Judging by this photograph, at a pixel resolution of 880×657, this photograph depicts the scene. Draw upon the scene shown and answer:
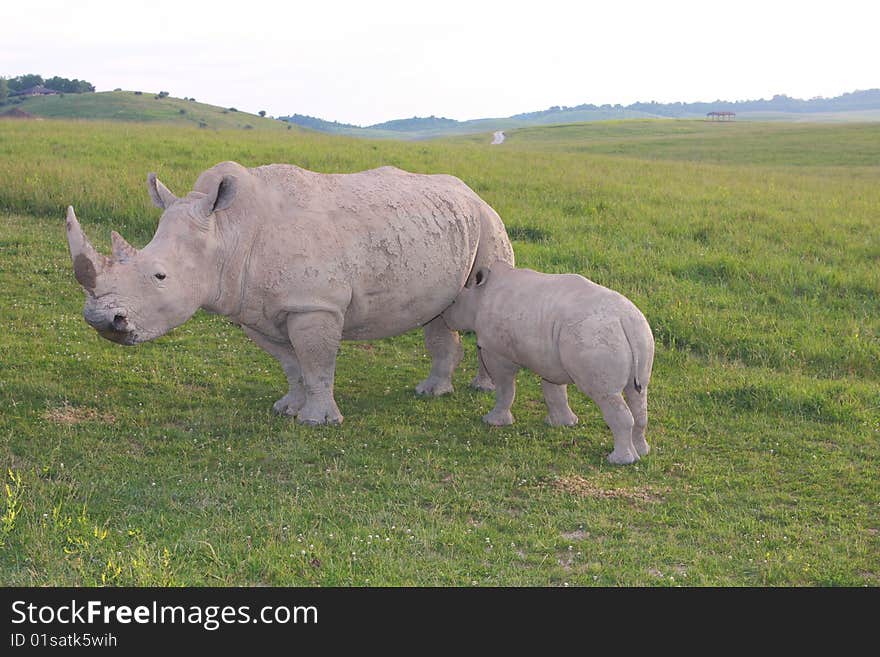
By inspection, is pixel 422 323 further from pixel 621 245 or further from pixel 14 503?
pixel 621 245

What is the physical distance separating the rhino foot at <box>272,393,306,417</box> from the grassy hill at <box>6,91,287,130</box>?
65326mm

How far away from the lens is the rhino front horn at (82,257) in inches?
265

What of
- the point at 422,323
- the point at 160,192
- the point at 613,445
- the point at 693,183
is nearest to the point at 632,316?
the point at 613,445

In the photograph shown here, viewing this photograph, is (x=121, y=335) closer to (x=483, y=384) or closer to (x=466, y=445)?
(x=466, y=445)

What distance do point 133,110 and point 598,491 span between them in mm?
78707

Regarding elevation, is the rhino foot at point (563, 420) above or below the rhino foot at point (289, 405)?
below

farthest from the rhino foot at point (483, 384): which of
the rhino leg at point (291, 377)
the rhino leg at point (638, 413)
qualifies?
the rhino leg at point (638, 413)

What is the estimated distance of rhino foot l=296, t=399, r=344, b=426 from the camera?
8.23 metres

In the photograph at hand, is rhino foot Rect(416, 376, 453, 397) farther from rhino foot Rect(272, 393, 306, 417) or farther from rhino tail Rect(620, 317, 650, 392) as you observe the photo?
rhino tail Rect(620, 317, 650, 392)

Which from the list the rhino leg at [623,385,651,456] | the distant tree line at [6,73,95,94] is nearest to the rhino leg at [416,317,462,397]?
the rhino leg at [623,385,651,456]

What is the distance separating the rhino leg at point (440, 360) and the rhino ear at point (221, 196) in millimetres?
2606

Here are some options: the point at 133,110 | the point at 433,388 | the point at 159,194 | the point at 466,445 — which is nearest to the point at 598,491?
the point at 466,445

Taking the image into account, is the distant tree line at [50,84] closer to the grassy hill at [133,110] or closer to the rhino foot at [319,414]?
the grassy hill at [133,110]

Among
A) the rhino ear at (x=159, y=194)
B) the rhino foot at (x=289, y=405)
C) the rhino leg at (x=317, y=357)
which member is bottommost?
the rhino foot at (x=289, y=405)
